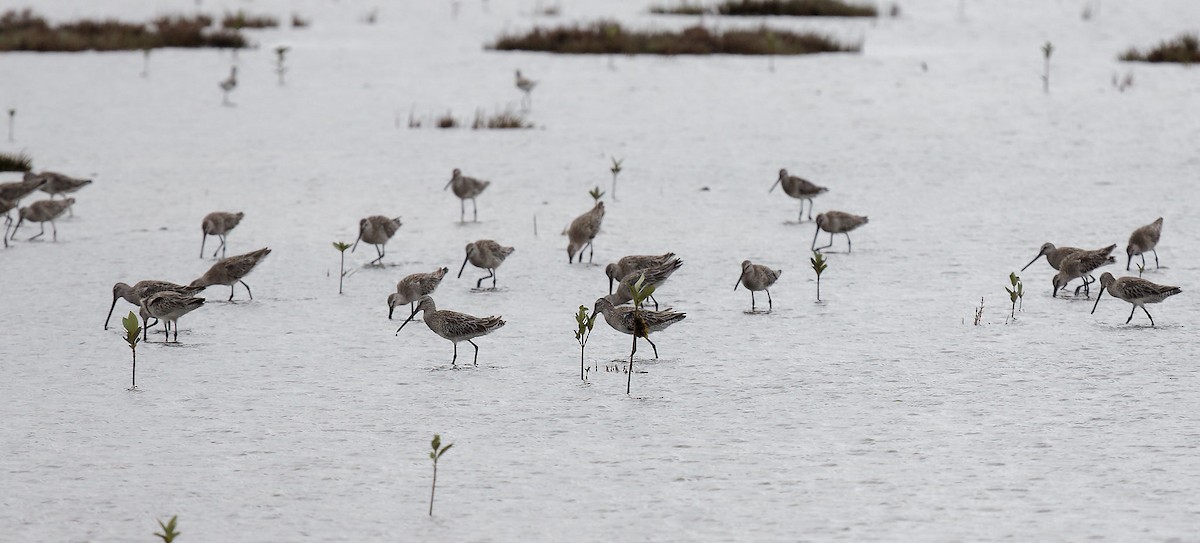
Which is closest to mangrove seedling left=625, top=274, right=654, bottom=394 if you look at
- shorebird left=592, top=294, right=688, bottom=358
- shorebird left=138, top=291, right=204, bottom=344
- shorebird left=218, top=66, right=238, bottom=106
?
shorebird left=592, top=294, right=688, bottom=358

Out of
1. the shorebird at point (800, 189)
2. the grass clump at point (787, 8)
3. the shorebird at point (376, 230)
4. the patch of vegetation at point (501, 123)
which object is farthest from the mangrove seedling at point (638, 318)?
the grass clump at point (787, 8)

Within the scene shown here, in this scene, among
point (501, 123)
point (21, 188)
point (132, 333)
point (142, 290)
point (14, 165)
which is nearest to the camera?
point (132, 333)

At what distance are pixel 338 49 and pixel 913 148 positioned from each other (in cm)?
1252

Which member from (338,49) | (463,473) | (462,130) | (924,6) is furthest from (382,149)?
(924,6)

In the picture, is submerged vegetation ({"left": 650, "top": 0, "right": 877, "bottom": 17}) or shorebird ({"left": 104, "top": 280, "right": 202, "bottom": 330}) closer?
shorebird ({"left": 104, "top": 280, "right": 202, "bottom": 330})

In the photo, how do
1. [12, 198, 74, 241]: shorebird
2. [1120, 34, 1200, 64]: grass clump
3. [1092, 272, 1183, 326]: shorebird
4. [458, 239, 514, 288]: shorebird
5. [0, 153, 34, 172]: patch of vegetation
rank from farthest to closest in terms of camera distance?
1. [1120, 34, 1200, 64]: grass clump
2. [0, 153, 34, 172]: patch of vegetation
3. [12, 198, 74, 241]: shorebird
4. [458, 239, 514, 288]: shorebird
5. [1092, 272, 1183, 326]: shorebird

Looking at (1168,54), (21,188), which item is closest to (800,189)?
(21,188)

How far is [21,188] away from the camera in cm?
1395

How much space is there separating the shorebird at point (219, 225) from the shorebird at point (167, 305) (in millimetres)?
2698

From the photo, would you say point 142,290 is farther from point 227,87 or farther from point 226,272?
point 227,87

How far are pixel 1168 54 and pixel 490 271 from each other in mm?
15466

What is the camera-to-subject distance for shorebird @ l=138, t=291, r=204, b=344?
9.37 m

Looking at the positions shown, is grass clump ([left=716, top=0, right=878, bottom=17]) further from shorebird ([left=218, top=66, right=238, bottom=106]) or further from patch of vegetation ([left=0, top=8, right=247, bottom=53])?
shorebird ([left=218, top=66, right=238, bottom=106])

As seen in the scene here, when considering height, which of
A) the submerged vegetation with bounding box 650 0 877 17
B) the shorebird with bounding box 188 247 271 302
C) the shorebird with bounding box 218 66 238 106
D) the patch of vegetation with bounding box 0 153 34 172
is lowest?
the shorebird with bounding box 188 247 271 302
